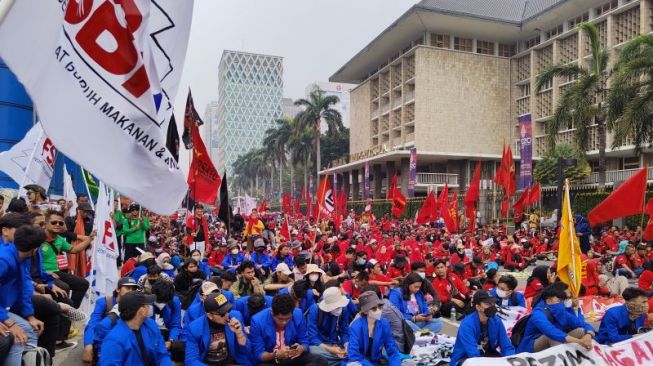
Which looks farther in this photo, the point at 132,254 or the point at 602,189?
the point at 602,189

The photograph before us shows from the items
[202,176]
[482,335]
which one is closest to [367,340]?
[482,335]

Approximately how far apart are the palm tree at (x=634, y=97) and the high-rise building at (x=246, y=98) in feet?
430

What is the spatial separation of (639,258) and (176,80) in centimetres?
1289

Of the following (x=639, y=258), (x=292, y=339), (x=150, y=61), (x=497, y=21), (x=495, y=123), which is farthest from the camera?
(x=495, y=123)

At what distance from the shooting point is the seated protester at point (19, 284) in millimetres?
3840

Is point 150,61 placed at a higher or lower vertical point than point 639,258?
higher

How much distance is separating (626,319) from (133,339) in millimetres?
5246

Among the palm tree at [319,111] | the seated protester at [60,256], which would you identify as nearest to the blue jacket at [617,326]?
the seated protester at [60,256]

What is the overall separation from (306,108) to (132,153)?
165ft

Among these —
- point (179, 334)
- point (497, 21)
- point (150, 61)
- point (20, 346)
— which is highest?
point (497, 21)

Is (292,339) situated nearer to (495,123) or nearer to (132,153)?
(132,153)

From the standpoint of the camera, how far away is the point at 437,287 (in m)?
9.50

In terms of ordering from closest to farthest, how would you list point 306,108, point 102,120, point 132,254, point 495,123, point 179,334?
point 102,120 → point 179,334 → point 132,254 → point 495,123 → point 306,108

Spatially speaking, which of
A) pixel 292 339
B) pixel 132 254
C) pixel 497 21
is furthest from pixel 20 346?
pixel 497 21
